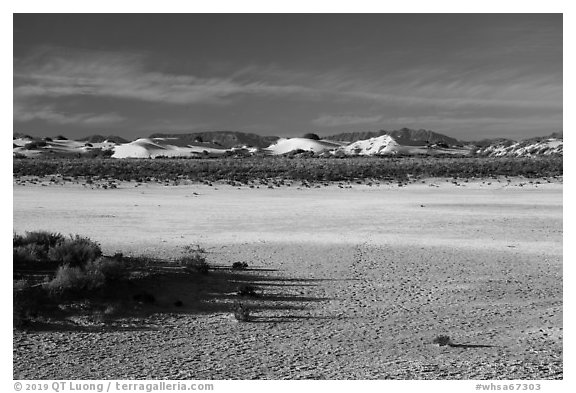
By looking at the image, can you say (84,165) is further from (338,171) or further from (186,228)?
(186,228)

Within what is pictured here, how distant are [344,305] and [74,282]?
553 cm

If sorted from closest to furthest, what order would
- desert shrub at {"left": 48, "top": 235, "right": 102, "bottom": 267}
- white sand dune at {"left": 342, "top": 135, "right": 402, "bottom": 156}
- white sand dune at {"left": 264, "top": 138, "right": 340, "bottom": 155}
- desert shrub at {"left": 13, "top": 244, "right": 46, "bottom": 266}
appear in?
desert shrub at {"left": 13, "top": 244, "right": 46, "bottom": 266} → desert shrub at {"left": 48, "top": 235, "right": 102, "bottom": 267} → white sand dune at {"left": 342, "top": 135, "right": 402, "bottom": 156} → white sand dune at {"left": 264, "top": 138, "right": 340, "bottom": 155}

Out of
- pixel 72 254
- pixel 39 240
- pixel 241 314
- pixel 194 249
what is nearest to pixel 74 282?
pixel 72 254

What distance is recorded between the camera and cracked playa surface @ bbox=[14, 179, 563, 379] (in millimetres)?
8297

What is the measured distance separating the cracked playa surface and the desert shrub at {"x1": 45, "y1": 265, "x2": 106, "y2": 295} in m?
1.55

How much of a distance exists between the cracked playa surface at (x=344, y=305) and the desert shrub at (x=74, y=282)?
155 centimetres

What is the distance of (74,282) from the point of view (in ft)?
36.6

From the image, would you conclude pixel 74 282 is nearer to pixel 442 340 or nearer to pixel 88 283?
pixel 88 283

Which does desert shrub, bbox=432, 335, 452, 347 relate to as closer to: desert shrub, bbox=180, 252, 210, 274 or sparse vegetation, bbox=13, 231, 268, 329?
sparse vegetation, bbox=13, 231, 268, 329

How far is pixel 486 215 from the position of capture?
2783 cm

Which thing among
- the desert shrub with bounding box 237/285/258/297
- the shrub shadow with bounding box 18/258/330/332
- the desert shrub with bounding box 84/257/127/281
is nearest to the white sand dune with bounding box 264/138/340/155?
the shrub shadow with bounding box 18/258/330/332

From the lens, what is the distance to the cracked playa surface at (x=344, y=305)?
27.2 ft

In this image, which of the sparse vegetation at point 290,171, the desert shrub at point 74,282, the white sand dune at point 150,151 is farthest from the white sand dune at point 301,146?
the desert shrub at point 74,282
